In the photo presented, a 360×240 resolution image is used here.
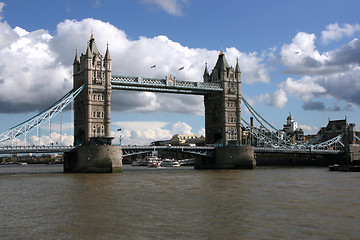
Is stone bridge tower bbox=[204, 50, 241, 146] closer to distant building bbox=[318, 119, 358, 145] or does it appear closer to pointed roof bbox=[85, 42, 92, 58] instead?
pointed roof bbox=[85, 42, 92, 58]

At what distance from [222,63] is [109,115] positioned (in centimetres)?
2945

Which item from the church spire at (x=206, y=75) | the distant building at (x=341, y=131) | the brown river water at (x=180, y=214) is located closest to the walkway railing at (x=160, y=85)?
the church spire at (x=206, y=75)

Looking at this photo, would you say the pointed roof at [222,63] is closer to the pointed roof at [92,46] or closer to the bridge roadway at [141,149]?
the bridge roadway at [141,149]

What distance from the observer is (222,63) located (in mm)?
93750

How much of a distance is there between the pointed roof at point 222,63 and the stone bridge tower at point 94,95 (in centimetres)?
2647

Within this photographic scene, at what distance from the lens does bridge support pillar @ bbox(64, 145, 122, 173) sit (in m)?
69.5

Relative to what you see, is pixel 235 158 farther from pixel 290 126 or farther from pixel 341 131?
pixel 290 126

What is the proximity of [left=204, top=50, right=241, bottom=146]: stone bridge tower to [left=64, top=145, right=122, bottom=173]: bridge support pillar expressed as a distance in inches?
1088

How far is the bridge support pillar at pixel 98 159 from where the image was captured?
69.5 metres

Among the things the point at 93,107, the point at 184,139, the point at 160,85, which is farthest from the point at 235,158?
the point at 184,139

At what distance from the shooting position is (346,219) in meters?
26.3

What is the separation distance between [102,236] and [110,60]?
58.3 m

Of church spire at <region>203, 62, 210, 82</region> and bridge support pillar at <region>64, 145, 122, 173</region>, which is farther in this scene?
church spire at <region>203, 62, 210, 82</region>

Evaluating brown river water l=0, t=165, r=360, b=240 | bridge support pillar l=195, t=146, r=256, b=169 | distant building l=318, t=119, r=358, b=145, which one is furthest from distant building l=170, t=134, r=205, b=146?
brown river water l=0, t=165, r=360, b=240
